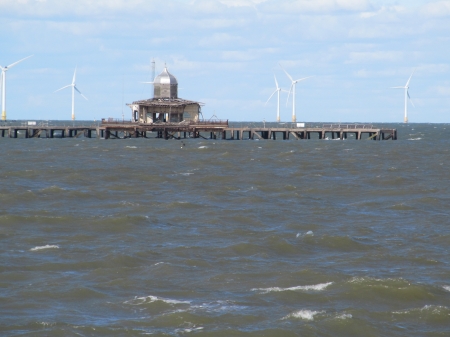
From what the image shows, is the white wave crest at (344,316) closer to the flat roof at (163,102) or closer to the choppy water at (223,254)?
the choppy water at (223,254)

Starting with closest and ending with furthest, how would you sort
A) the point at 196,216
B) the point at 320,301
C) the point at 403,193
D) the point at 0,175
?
the point at 320,301
the point at 196,216
the point at 403,193
the point at 0,175

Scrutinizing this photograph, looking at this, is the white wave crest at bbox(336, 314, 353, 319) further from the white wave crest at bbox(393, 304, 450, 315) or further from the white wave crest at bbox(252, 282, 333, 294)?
the white wave crest at bbox(252, 282, 333, 294)

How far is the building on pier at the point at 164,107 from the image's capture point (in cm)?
10418

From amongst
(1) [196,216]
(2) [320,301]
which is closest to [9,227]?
(1) [196,216]

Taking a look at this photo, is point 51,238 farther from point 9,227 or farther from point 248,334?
point 248,334

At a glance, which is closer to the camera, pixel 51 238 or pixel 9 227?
pixel 51 238

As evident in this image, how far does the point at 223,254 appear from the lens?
29.3m

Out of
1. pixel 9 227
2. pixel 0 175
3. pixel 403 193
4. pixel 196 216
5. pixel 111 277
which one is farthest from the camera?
pixel 0 175

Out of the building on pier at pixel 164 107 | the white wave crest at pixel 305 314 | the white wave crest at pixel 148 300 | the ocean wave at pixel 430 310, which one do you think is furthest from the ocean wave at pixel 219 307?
the building on pier at pixel 164 107

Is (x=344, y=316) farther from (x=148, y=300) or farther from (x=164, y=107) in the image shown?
(x=164, y=107)

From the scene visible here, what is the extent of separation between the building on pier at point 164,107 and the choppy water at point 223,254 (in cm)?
4725

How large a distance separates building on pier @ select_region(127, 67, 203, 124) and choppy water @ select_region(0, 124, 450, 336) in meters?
47.3

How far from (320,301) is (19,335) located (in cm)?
845

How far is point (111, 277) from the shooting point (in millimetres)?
25953
